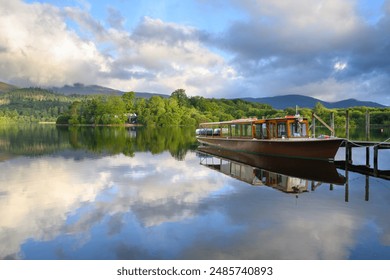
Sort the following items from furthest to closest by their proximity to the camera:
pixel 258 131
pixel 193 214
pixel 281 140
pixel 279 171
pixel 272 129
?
pixel 258 131 → pixel 272 129 → pixel 281 140 → pixel 279 171 → pixel 193 214

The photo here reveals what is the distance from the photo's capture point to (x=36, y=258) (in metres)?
→ 11.1

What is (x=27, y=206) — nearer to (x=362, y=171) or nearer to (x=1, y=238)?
(x=1, y=238)

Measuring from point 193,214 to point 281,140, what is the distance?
19188mm

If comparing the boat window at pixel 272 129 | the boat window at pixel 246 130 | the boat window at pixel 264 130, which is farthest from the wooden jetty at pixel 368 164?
the boat window at pixel 246 130

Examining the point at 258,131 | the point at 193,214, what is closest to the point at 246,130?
the point at 258,131

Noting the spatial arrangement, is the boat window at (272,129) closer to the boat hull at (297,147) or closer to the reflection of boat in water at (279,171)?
the boat hull at (297,147)

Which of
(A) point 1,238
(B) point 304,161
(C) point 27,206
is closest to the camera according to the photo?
(A) point 1,238

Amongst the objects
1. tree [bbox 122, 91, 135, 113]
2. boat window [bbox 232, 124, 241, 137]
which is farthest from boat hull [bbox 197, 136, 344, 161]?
tree [bbox 122, 91, 135, 113]

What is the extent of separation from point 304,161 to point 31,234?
24340mm

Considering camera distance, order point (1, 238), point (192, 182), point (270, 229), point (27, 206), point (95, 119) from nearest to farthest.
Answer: point (1, 238) → point (270, 229) → point (27, 206) → point (192, 182) → point (95, 119)

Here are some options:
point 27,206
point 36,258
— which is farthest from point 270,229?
point 27,206

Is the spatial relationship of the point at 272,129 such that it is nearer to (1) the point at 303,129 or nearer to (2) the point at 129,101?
(1) the point at 303,129

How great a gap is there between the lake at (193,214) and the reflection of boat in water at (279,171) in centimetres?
13

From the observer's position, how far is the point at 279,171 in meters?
27.0
